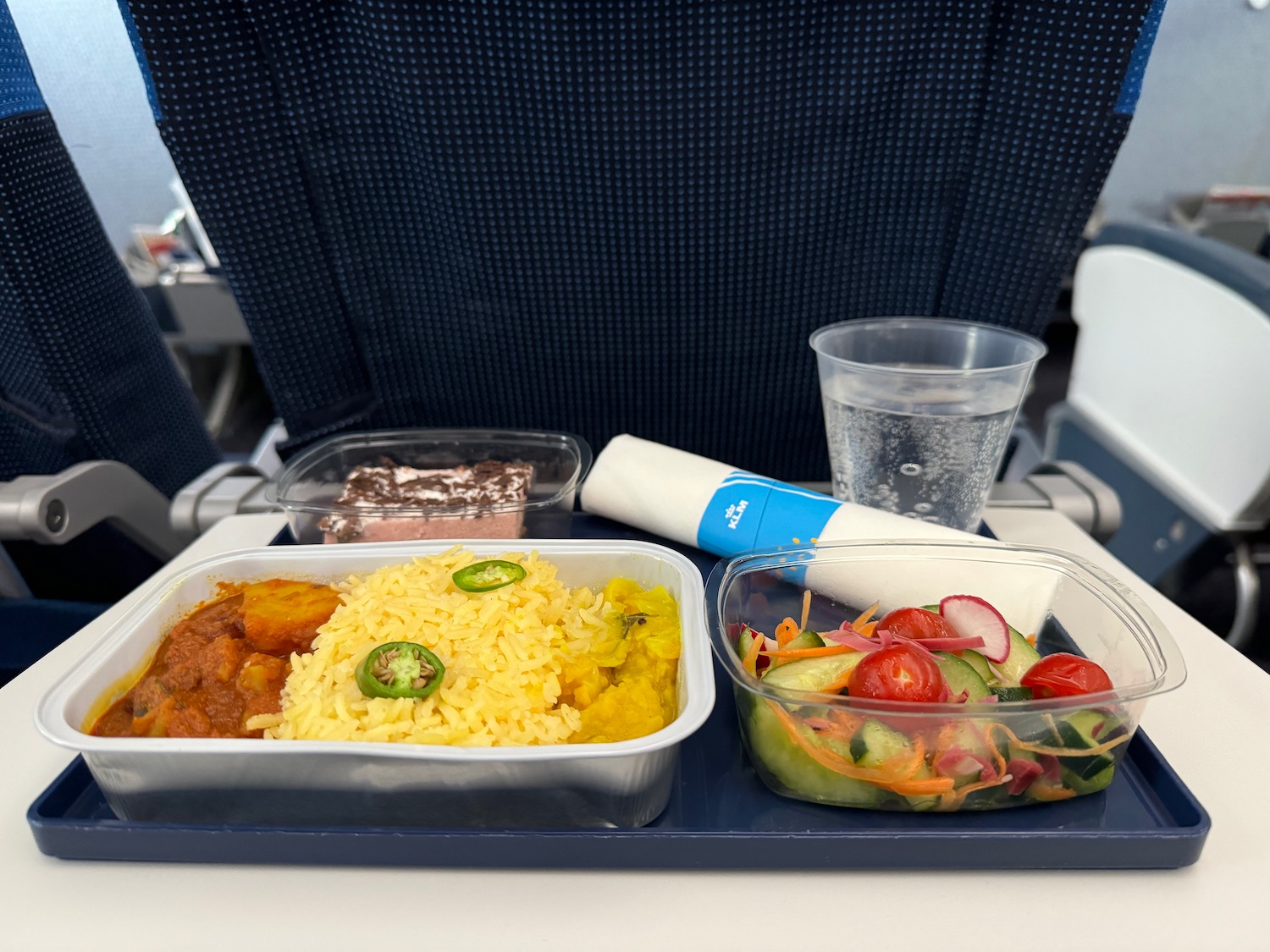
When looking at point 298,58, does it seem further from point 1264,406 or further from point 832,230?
point 1264,406

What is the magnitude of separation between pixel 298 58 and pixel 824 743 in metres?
0.96

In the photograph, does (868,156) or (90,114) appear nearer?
(868,156)

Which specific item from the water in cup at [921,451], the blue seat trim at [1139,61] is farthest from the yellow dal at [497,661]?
the blue seat trim at [1139,61]

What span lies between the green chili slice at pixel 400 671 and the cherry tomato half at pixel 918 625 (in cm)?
41

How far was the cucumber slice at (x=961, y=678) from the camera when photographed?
0.69 metres

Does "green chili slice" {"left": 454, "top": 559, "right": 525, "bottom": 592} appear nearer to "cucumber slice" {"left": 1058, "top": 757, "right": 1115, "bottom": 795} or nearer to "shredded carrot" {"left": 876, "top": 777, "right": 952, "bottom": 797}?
"shredded carrot" {"left": 876, "top": 777, "right": 952, "bottom": 797}

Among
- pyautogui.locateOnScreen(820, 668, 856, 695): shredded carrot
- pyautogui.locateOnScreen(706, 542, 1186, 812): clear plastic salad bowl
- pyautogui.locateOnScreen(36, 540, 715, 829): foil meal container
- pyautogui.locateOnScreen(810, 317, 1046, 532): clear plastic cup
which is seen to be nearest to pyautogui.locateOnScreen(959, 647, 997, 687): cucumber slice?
pyautogui.locateOnScreen(706, 542, 1186, 812): clear plastic salad bowl

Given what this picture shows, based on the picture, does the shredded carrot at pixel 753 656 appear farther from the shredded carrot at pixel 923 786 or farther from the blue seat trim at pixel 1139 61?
the blue seat trim at pixel 1139 61

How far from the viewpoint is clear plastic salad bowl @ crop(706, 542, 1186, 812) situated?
655 mm

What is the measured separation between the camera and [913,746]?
2.15ft

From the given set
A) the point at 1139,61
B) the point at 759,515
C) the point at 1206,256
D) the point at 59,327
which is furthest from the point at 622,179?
the point at 1206,256

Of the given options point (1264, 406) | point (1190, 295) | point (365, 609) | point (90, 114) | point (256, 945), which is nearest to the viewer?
point (256, 945)

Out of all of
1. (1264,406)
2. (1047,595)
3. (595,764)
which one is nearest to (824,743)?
(595,764)

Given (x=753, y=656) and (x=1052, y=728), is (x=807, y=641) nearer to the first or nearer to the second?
(x=753, y=656)
